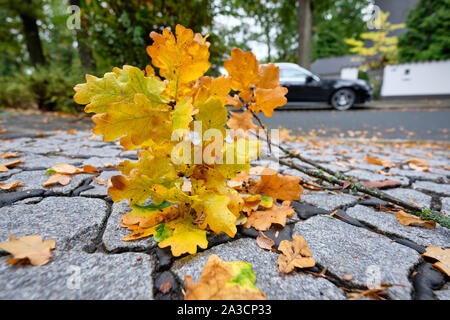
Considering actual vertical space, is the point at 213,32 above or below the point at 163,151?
above

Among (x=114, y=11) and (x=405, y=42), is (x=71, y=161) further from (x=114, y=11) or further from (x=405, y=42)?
(x=405, y=42)

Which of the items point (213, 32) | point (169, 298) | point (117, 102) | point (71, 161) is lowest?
point (169, 298)

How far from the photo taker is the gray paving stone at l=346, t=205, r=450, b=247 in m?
0.83

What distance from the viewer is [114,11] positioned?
3.63 metres

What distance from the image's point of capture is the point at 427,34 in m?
14.9

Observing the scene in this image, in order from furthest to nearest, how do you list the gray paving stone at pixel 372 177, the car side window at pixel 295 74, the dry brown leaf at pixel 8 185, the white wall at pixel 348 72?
the white wall at pixel 348 72, the car side window at pixel 295 74, the gray paving stone at pixel 372 177, the dry brown leaf at pixel 8 185

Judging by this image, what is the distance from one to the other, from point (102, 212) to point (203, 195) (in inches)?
21.1

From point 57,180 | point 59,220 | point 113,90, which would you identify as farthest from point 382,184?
point 57,180

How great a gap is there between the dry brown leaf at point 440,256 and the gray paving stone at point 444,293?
0.15ft

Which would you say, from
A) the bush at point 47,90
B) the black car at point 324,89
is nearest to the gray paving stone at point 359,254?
the bush at point 47,90

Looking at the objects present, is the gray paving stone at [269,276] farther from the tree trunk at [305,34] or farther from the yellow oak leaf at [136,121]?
the tree trunk at [305,34]

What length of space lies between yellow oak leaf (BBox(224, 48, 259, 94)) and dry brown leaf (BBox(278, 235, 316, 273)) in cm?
51

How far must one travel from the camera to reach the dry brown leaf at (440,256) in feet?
2.15
